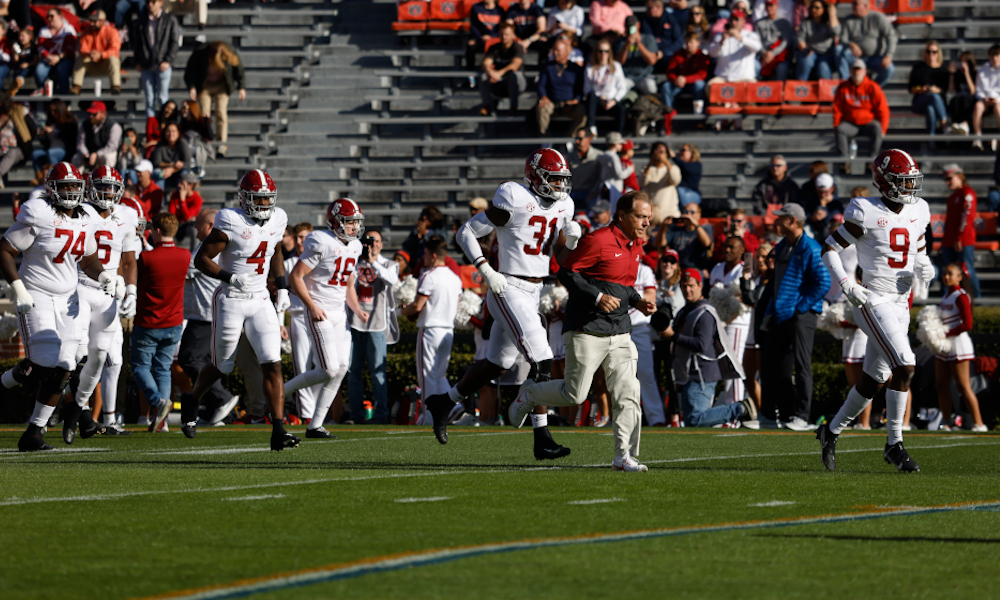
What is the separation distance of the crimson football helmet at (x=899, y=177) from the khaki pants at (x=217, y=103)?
13.2 metres

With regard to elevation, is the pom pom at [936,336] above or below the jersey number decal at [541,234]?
below

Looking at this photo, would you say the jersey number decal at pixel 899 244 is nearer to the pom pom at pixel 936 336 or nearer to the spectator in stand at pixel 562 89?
the pom pom at pixel 936 336

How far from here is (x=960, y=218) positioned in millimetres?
15148

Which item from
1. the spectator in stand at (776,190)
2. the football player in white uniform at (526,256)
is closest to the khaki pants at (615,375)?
the football player in white uniform at (526,256)

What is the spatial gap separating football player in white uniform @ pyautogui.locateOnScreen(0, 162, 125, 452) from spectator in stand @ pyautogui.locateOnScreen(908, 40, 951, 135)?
12.7 meters

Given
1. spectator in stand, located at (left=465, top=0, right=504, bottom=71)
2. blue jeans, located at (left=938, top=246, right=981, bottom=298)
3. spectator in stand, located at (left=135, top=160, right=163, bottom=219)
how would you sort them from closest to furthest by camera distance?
blue jeans, located at (left=938, top=246, right=981, bottom=298)
spectator in stand, located at (left=135, top=160, right=163, bottom=219)
spectator in stand, located at (left=465, top=0, right=504, bottom=71)

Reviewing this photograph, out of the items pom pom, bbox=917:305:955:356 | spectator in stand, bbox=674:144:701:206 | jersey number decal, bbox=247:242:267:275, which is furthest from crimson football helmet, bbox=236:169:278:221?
spectator in stand, bbox=674:144:701:206

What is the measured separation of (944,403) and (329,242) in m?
5.94

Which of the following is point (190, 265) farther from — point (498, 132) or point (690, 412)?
point (498, 132)

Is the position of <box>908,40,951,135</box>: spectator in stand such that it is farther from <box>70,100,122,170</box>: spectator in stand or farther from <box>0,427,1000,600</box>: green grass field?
<box>70,100,122,170</box>: spectator in stand

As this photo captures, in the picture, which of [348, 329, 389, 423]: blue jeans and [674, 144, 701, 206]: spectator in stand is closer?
[348, 329, 389, 423]: blue jeans

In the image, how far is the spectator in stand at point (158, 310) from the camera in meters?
12.3

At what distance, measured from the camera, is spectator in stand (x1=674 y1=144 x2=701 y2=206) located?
16.6 m

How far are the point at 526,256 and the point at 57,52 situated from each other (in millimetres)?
15639
